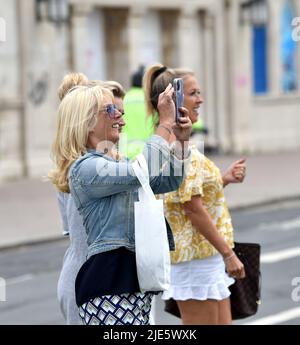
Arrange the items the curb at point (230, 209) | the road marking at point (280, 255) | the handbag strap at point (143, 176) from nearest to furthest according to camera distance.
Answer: the handbag strap at point (143, 176)
the road marking at point (280, 255)
the curb at point (230, 209)

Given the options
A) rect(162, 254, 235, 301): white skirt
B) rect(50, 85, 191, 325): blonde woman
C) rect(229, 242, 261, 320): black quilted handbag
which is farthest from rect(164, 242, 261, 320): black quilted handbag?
rect(50, 85, 191, 325): blonde woman

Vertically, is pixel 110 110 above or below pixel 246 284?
above

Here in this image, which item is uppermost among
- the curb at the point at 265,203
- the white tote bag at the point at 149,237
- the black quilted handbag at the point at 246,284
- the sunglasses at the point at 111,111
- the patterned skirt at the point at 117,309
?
the sunglasses at the point at 111,111

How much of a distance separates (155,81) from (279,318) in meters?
2.95

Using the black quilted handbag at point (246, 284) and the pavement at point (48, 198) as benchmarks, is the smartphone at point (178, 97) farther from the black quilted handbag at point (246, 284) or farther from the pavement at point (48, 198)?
the pavement at point (48, 198)

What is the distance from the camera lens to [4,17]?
17.2m

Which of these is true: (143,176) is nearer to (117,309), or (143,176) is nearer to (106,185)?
(106,185)

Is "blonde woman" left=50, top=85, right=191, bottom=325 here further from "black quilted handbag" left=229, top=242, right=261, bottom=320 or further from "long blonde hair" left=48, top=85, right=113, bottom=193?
"black quilted handbag" left=229, top=242, right=261, bottom=320

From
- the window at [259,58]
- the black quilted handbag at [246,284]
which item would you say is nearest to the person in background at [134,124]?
the black quilted handbag at [246,284]

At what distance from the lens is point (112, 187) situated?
3711mm

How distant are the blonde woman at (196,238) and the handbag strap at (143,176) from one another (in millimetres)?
1096

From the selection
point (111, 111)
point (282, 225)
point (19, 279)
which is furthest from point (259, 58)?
point (111, 111)

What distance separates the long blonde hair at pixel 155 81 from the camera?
4762mm
